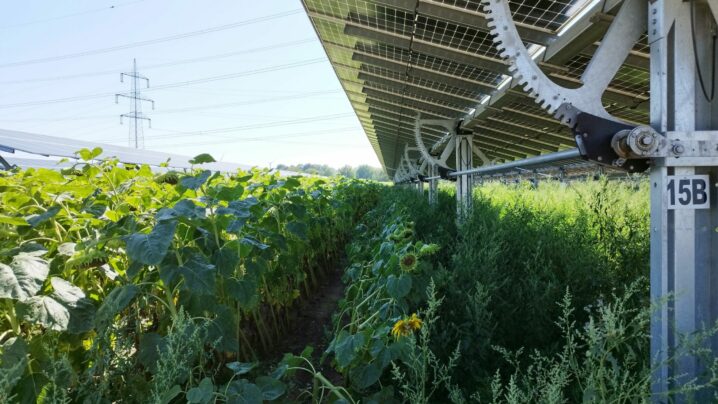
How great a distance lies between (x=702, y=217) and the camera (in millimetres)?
1847

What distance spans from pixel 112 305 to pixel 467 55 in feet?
18.6

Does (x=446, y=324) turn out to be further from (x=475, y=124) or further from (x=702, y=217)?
(x=475, y=124)

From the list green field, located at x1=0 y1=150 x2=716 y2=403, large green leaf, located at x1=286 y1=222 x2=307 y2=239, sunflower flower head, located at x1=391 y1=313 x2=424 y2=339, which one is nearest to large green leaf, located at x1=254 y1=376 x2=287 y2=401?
green field, located at x1=0 y1=150 x2=716 y2=403

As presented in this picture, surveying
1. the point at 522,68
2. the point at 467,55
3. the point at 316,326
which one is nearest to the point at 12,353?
the point at 522,68

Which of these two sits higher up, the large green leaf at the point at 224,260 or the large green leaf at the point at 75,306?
the large green leaf at the point at 224,260

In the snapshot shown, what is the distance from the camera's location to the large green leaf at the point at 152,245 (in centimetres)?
191

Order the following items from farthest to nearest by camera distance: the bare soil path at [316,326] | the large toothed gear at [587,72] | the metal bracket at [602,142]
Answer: the bare soil path at [316,326] → the large toothed gear at [587,72] → the metal bracket at [602,142]

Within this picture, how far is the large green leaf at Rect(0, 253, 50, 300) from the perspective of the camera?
68.7 inches

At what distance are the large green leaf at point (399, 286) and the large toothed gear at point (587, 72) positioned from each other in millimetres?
1073

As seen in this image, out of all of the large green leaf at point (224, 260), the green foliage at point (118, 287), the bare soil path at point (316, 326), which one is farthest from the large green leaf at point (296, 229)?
the large green leaf at point (224, 260)

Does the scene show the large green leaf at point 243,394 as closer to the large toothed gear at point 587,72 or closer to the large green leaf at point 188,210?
the large green leaf at point 188,210

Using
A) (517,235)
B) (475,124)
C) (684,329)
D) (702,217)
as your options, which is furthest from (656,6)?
(475,124)

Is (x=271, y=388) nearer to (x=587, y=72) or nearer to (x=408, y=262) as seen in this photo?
(x=408, y=262)

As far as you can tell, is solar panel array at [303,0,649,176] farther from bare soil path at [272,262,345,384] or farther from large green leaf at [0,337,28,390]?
large green leaf at [0,337,28,390]
